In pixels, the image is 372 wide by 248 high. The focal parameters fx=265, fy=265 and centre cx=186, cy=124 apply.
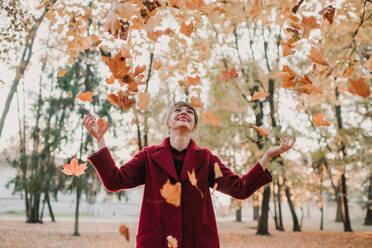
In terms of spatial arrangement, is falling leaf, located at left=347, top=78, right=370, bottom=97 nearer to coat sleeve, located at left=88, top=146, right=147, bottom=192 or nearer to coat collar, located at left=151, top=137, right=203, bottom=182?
coat collar, located at left=151, top=137, right=203, bottom=182

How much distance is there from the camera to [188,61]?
249 inches

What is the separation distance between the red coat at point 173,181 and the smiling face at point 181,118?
18 cm

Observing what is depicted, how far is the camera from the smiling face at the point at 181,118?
2129 mm

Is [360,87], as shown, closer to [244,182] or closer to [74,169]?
[244,182]

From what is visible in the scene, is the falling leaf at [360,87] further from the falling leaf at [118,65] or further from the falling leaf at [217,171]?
the falling leaf at [118,65]

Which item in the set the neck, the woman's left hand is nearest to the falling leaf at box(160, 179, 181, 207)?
the neck

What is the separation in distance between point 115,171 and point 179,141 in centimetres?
56

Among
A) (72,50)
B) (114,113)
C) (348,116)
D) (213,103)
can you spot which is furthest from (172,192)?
(348,116)

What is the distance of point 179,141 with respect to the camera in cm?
216

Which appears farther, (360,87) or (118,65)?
(118,65)

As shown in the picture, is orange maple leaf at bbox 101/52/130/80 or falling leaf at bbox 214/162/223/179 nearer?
orange maple leaf at bbox 101/52/130/80

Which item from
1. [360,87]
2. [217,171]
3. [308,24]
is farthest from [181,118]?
[308,24]

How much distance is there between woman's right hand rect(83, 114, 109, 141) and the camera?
189 cm

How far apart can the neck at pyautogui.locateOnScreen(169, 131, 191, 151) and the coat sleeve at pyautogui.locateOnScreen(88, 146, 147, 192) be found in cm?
27
